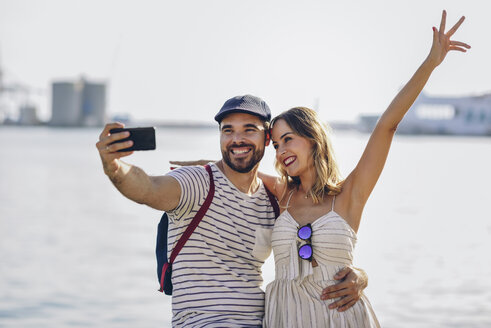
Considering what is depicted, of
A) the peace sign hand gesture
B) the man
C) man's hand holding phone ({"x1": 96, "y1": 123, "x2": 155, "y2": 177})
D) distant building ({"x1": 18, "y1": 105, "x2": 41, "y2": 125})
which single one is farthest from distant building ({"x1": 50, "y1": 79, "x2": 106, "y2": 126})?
man's hand holding phone ({"x1": 96, "y1": 123, "x2": 155, "y2": 177})

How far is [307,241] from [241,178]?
24.1 inches

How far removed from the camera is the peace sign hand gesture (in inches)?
155

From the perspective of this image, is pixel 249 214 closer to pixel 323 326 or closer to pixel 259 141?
pixel 259 141

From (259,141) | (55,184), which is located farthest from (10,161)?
(259,141)

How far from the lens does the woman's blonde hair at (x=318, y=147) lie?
159 inches

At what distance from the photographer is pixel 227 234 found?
3.97 meters

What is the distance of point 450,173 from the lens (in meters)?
31.0

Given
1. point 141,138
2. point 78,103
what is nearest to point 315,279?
point 141,138

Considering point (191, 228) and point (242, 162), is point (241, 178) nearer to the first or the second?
point (242, 162)

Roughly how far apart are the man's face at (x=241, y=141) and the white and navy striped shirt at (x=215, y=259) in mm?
152

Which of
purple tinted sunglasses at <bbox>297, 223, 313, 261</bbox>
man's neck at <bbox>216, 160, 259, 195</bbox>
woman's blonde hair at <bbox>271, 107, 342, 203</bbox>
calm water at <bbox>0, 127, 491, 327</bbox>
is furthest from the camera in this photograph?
calm water at <bbox>0, 127, 491, 327</bbox>

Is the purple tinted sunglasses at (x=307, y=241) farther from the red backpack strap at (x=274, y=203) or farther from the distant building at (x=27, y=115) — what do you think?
the distant building at (x=27, y=115)

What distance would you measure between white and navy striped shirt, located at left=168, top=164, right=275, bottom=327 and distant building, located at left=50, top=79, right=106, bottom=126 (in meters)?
160

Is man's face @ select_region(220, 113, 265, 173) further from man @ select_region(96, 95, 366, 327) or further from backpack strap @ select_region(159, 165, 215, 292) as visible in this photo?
backpack strap @ select_region(159, 165, 215, 292)
